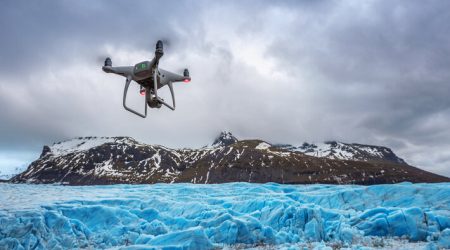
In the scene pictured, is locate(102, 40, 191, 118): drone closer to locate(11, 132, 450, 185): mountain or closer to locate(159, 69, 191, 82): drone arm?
locate(159, 69, 191, 82): drone arm

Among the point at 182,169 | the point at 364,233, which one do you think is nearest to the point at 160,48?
the point at 364,233

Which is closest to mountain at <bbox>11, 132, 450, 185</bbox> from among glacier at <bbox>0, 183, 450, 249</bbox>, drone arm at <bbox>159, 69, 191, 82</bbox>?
glacier at <bbox>0, 183, 450, 249</bbox>

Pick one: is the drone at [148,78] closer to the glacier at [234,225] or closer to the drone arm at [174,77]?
the drone arm at [174,77]

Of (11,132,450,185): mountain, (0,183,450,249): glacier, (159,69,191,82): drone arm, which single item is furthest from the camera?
(11,132,450,185): mountain

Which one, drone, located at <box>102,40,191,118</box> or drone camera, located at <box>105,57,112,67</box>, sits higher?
drone camera, located at <box>105,57,112,67</box>

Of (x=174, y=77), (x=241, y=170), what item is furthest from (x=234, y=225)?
(x=241, y=170)

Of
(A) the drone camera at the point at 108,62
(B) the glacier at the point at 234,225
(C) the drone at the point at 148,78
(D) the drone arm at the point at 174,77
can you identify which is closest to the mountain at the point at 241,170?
(B) the glacier at the point at 234,225

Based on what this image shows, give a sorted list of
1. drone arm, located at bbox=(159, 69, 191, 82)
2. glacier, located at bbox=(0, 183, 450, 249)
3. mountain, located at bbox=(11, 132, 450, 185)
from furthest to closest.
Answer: mountain, located at bbox=(11, 132, 450, 185) → glacier, located at bbox=(0, 183, 450, 249) → drone arm, located at bbox=(159, 69, 191, 82)

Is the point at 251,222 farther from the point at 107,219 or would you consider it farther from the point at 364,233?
the point at 107,219
